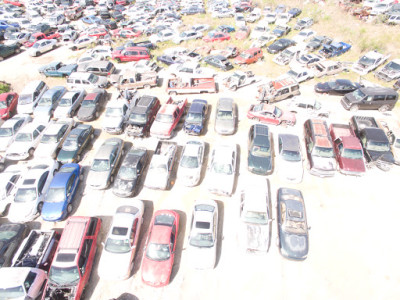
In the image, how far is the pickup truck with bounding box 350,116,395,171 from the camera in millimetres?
15125

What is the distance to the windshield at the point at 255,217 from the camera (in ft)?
39.1

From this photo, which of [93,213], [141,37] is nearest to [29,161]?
[93,213]

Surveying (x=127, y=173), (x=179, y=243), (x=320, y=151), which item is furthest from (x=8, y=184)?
Answer: (x=320, y=151)

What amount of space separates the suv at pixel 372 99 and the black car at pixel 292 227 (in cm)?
1140

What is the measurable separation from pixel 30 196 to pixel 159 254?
8.49 metres

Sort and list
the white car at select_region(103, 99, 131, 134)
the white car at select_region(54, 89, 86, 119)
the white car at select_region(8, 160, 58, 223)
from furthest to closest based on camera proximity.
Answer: the white car at select_region(54, 89, 86, 119) < the white car at select_region(103, 99, 131, 134) < the white car at select_region(8, 160, 58, 223)

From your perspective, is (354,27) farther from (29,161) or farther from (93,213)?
(29,161)

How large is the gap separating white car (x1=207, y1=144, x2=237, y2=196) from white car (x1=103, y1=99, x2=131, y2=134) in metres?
7.96

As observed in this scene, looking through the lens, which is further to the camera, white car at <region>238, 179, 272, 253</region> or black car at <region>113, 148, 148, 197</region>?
black car at <region>113, 148, 148, 197</region>

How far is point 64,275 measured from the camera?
1025 cm

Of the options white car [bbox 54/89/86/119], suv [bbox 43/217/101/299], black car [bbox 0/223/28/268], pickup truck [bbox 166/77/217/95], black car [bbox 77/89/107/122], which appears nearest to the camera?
suv [bbox 43/217/101/299]

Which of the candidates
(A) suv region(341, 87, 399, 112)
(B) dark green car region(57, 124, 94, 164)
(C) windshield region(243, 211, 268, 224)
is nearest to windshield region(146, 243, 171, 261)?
(C) windshield region(243, 211, 268, 224)

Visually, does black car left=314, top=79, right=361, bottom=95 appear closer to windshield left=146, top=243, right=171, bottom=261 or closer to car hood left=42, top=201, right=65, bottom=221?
windshield left=146, top=243, right=171, bottom=261

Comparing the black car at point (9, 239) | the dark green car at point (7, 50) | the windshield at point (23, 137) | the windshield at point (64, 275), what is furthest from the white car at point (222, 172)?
the dark green car at point (7, 50)
